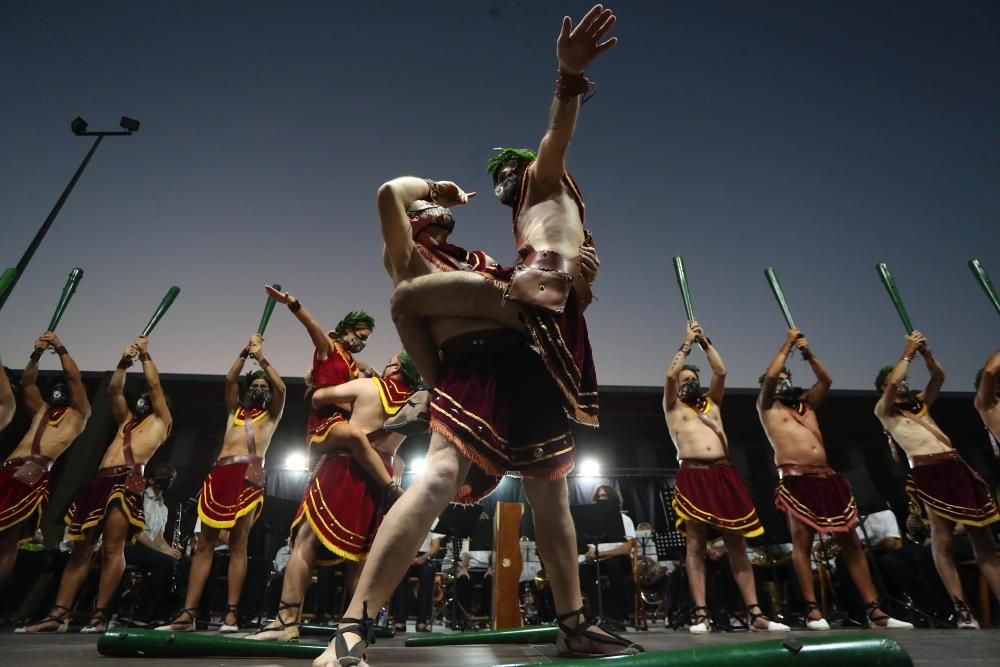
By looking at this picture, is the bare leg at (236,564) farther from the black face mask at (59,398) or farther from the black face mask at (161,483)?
the black face mask at (161,483)

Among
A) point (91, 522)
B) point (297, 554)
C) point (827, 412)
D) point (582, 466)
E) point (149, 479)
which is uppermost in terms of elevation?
point (827, 412)

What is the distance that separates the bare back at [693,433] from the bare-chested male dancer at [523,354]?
3330 mm

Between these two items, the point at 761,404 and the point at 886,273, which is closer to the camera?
the point at 761,404

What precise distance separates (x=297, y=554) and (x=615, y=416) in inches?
481

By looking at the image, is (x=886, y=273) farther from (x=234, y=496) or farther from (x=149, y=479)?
(x=149, y=479)

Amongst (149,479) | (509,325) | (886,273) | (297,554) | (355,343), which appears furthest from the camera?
(149,479)

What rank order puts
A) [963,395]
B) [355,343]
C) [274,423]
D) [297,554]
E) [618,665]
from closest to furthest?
[618,665] → [297,554] → [355,343] → [274,423] → [963,395]

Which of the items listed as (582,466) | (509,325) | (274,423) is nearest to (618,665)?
(509,325)

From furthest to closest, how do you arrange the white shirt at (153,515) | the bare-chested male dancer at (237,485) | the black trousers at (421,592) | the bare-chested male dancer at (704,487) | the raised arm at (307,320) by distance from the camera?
the black trousers at (421,592), the white shirt at (153,515), the bare-chested male dancer at (704,487), the bare-chested male dancer at (237,485), the raised arm at (307,320)

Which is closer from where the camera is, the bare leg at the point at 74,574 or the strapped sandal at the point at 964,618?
the strapped sandal at the point at 964,618

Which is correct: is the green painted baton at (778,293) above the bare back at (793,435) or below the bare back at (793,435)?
above

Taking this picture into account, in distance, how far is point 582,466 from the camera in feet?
45.2

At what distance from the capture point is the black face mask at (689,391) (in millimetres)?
5418

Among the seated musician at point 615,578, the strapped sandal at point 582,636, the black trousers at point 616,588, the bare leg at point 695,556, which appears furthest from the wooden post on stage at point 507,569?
the black trousers at point 616,588
